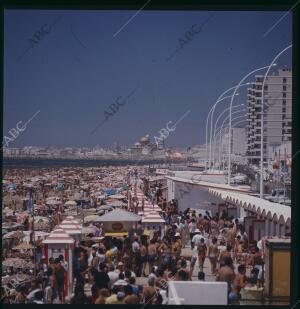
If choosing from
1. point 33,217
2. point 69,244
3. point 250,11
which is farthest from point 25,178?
point 250,11

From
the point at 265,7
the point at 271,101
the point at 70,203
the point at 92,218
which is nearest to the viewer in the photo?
the point at 265,7

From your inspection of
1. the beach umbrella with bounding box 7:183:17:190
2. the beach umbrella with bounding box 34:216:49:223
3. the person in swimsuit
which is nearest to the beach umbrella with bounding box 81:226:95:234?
the beach umbrella with bounding box 34:216:49:223

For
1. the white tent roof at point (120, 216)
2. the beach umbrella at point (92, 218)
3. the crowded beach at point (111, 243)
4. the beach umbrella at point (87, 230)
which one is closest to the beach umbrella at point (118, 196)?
the crowded beach at point (111, 243)

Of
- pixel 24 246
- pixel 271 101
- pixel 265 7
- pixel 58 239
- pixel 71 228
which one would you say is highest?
pixel 265 7

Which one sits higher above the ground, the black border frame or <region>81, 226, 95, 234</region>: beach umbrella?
the black border frame

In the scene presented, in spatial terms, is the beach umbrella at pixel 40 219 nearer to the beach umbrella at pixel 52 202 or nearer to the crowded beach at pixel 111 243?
the crowded beach at pixel 111 243

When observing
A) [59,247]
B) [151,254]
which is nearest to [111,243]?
[151,254]

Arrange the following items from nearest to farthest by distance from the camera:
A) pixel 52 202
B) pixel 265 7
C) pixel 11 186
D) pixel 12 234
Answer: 1. pixel 265 7
2. pixel 12 234
3. pixel 11 186
4. pixel 52 202

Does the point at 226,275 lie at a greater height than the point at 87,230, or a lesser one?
lesser

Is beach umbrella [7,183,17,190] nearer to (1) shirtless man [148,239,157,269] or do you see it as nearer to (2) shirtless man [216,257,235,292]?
(1) shirtless man [148,239,157,269]

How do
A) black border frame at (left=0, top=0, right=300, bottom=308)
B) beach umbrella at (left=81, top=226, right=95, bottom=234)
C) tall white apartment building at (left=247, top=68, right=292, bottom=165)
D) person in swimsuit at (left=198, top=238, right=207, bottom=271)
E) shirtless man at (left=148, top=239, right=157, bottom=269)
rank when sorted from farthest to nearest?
tall white apartment building at (left=247, top=68, right=292, bottom=165)
beach umbrella at (left=81, top=226, right=95, bottom=234)
shirtless man at (left=148, top=239, right=157, bottom=269)
person in swimsuit at (left=198, top=238, right=207, bottom=271)
black border frame at (left=0, top=0, right=300, bottom=308)

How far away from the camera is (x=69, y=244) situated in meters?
9.58

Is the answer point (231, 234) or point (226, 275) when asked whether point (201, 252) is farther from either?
point (231, 234)

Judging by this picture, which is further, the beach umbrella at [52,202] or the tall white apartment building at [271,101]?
the beach umbrella at [52,202]
